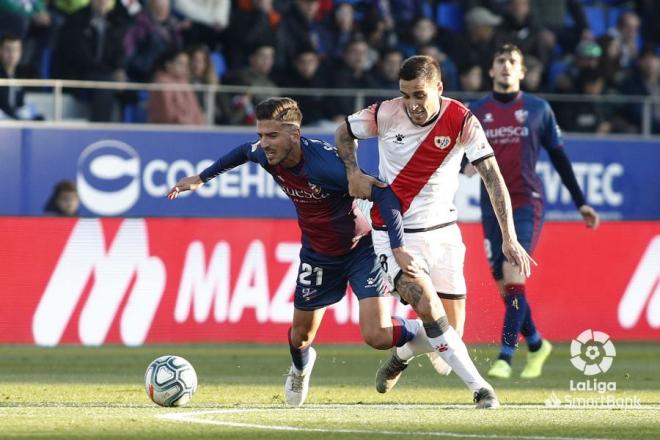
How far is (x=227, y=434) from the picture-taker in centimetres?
736

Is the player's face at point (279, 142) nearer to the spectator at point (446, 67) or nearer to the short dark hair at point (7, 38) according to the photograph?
the short dark hair at point (7, 38)

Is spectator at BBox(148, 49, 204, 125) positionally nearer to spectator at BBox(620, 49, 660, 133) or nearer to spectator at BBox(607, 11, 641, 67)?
spectator at BBox(620, 49, 660, 133)

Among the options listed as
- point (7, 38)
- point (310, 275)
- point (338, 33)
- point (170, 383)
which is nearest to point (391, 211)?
point (310, 275)

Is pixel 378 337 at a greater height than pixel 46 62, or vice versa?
pixel 46 62

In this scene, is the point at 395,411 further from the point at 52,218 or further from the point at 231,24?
the point at 231,24

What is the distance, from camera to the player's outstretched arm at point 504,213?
8289 mm

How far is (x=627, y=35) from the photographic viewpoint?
842 inches

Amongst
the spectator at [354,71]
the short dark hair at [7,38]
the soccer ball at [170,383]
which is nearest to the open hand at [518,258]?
the soccer ball at [170,383]

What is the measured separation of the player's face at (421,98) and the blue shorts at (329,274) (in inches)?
37.2

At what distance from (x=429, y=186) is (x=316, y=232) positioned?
774 mm

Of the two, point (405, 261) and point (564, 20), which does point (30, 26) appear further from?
point (405, 261)

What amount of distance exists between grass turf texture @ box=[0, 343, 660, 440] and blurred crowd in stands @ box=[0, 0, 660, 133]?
4.22 m

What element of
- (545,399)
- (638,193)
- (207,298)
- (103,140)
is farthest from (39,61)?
(545,399)

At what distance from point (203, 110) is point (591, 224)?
724 cm
